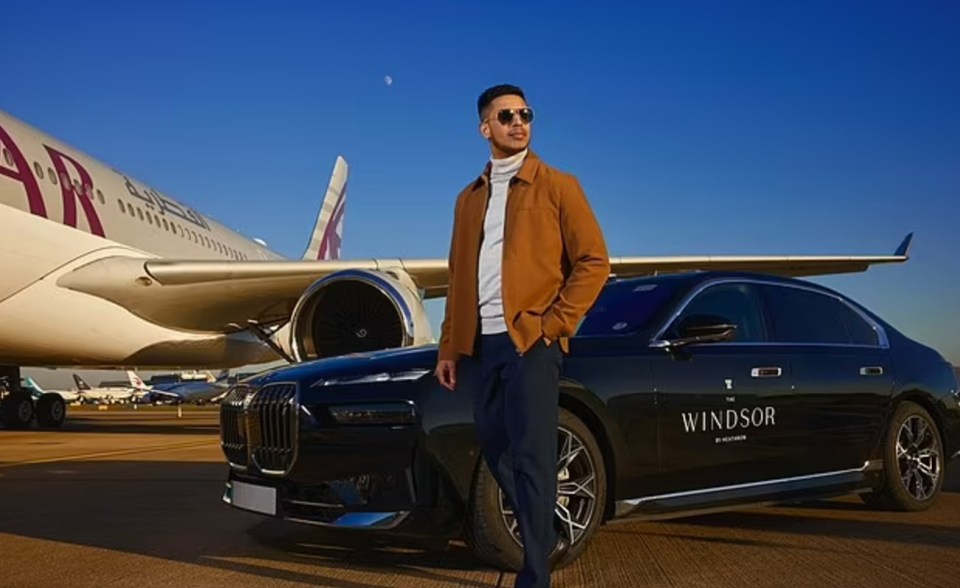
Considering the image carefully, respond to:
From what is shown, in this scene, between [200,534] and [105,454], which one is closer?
[200,534]

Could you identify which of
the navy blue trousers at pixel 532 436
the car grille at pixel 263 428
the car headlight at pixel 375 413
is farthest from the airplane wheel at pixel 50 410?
the navy blue trousers at pixel 532 436

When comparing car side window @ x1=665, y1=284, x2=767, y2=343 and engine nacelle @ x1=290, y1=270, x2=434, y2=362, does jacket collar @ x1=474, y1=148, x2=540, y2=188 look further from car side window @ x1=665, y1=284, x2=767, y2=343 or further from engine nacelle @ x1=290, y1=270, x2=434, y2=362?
engine nacelle @ x1=290, y1=270, x2=434, y2=362

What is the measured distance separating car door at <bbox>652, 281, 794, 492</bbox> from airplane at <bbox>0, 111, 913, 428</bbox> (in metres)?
4.52

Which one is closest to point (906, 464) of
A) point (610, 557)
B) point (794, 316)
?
point (794, 316)

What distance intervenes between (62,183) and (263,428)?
8529 mm

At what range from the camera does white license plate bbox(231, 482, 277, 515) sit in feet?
12.7

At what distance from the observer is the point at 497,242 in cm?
287

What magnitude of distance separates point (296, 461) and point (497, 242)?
4.78 feet

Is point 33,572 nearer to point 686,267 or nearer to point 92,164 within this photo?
point 92,164

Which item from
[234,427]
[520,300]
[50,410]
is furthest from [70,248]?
[520,300]

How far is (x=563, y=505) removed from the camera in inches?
149

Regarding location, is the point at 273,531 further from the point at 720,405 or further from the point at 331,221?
the point at 331,221

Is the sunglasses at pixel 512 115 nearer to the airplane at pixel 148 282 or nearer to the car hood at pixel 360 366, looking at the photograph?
the car hood at pixel 360 366

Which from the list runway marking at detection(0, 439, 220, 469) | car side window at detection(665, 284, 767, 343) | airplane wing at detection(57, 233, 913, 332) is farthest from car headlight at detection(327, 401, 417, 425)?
airplane wing at detection(57, 233, 913, 332)
